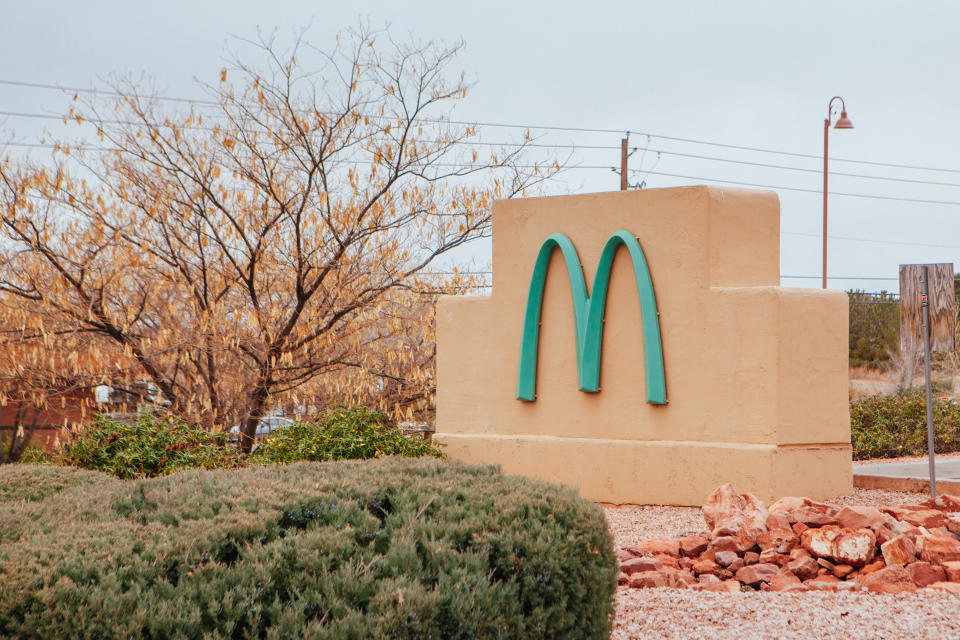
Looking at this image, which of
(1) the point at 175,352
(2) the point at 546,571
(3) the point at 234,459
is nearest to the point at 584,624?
(2) the point at 546,571

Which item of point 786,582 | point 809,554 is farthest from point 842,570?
point 786,582

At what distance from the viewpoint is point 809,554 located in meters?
6.01

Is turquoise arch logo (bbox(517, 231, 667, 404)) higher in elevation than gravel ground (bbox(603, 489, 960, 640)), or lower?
higher

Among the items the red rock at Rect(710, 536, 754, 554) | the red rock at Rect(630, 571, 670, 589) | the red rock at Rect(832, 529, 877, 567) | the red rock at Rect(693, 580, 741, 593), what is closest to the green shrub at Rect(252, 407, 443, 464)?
the red rock at Rect(710, 536, 754, 554)

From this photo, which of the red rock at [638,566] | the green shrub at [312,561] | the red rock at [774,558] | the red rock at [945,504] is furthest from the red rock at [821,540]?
the green shrub at [312,561]

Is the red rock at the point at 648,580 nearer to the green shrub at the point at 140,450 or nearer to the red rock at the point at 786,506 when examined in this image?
the red rock at the point at 786,506

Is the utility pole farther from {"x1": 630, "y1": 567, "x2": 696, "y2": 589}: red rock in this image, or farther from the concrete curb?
{"x1": 630, "y1": 567, "x2": 696, "y2": 589}: red rock

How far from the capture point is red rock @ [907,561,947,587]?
5535mm

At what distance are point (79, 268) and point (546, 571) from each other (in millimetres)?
9791

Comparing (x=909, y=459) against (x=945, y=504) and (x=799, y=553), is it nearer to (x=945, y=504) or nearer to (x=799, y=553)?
(x=945, y=504)

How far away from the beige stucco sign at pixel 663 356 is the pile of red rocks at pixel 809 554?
222 cm

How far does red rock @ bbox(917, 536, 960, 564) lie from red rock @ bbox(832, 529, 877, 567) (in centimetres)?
32

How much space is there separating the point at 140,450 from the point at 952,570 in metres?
7.32

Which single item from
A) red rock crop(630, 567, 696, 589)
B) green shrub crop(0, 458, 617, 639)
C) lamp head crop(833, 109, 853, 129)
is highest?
lamp head crop(833, 109, 853, 129)
